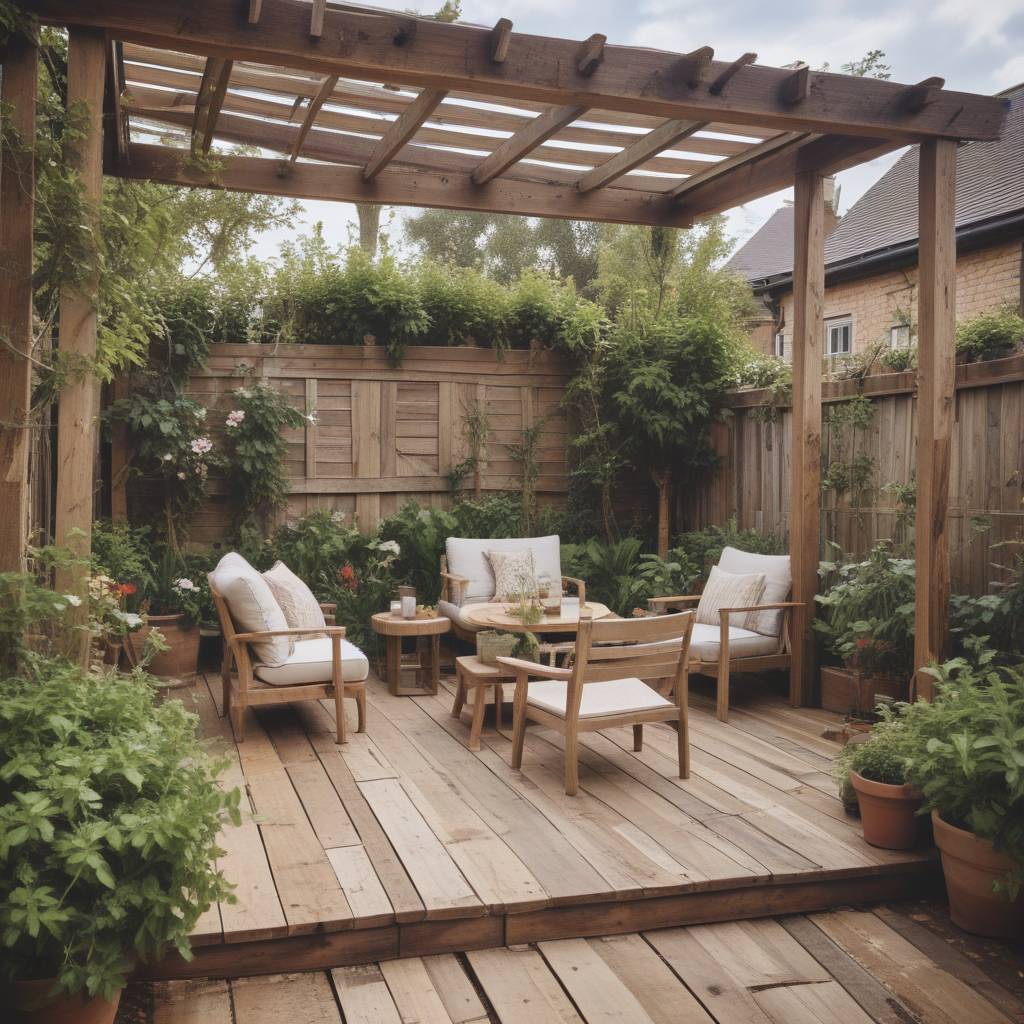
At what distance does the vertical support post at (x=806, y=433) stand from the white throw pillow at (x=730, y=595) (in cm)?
25

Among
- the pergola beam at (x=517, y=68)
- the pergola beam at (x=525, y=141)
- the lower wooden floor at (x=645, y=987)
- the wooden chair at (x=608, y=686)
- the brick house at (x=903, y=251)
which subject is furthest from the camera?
the brick house at (x=903, y=251)

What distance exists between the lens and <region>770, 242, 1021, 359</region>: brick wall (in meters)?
9.64

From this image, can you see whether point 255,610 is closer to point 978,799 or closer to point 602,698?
point 602,698

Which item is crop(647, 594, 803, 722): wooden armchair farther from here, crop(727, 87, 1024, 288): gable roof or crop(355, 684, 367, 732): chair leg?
crop(727, 87, 1024, 288): gable roof

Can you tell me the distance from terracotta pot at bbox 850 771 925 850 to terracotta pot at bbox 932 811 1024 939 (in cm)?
24

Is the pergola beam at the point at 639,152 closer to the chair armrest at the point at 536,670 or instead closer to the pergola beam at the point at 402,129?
the pergola beam at the point at 402,129

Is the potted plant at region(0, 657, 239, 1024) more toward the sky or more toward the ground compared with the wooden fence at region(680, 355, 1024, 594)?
more toward the ground

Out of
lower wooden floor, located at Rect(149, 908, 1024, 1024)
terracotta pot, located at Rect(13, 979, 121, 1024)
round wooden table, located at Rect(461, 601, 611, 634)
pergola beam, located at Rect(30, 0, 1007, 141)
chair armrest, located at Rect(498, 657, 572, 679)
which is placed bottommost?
lower wooden floor, located at Rect(149, 908, 1024, 1024)

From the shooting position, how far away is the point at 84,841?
Answer: 2355mm

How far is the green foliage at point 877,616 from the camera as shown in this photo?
5.11 metres

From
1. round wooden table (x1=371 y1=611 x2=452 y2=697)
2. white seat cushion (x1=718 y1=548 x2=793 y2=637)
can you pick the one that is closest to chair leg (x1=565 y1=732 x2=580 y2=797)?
round wooden table (x1=371 y1=611 x2=452 y2=697)

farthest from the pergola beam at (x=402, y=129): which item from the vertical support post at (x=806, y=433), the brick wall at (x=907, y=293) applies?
the brick wall at (x=907, y=293)

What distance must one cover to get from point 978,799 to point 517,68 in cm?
327

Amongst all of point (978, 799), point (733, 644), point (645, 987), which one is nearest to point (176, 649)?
point (733, 644)
